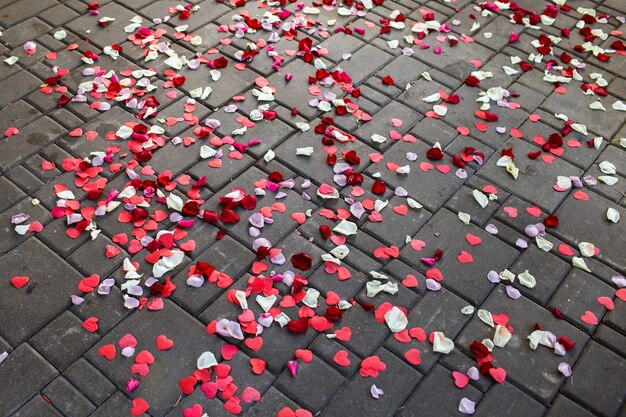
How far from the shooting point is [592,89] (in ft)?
13.1

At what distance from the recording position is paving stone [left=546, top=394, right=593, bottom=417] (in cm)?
251

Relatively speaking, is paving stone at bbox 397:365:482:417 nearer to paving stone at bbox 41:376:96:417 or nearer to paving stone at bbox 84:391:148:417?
paving stone at bbox 84:391:148:417

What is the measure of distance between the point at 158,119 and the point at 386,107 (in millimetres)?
1363

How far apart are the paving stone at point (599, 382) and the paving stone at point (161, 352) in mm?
1509

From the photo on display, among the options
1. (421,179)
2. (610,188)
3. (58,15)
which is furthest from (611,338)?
(58,15)

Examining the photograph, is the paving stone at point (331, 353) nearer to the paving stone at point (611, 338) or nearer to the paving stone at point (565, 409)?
the paving stone at point (565, 409)

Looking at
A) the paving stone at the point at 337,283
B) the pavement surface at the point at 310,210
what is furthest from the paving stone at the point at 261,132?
the paving stone at the point at 337,283

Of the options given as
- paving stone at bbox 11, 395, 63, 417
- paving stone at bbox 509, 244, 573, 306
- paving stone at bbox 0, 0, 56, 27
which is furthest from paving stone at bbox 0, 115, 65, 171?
paving stone at bbox 509, 244, 573, 306

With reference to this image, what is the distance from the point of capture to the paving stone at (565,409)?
2.51 m

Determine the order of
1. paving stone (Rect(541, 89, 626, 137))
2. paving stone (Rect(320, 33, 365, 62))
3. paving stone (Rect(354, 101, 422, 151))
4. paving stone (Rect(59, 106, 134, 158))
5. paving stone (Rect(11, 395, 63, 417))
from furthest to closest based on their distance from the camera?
paving stone (Rect(320, 33, 365, 62))
paving stone (Rect(541, 89, 626, 137))
paving stone (Rect(354, 101, 422, 151))
paving stone (Rect(59, 106, 134, 158))
paving stone (Rect(11, 395, 63, 417))

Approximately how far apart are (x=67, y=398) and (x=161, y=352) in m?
0.40

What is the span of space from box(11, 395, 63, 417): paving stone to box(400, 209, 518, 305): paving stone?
166cm

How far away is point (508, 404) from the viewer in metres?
2.54

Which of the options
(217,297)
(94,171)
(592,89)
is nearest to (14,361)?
(217,297)
